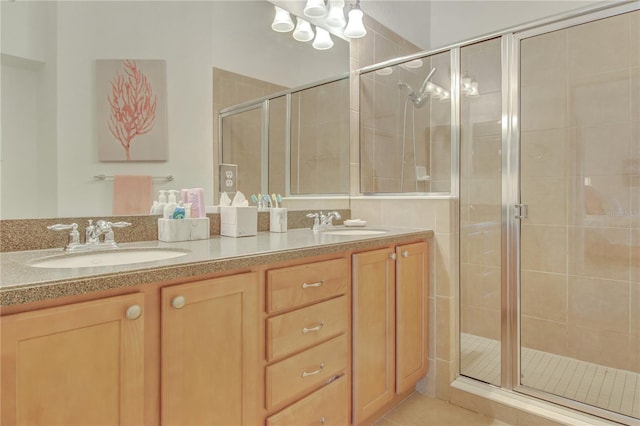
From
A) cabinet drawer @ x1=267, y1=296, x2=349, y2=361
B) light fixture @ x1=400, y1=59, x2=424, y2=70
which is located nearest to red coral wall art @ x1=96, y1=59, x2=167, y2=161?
cabinet drawer @ x1=267, y1=296, x2=349, y2=361

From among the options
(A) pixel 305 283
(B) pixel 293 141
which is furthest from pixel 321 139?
(A) pixel 305 283

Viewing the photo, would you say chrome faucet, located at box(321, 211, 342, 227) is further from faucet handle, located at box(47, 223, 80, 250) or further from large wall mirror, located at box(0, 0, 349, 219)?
faucet handle, located at box(47, 223, 80, 250)

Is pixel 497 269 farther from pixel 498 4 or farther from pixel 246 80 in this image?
pixel 498 4

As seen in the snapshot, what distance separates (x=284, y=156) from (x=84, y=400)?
149 cm

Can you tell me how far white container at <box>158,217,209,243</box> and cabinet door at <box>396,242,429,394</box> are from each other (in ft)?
2.83

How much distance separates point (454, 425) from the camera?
1.72m

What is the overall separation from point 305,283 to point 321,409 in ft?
1.56

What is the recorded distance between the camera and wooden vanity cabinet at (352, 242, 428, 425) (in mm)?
1489

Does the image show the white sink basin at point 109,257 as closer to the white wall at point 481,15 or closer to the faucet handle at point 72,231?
the faucet handle at point 72,231

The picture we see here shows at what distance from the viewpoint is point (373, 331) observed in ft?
5.10

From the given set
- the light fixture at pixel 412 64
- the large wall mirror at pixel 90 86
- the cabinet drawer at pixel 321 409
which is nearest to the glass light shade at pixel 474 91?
the light fixture at pixel 412 64

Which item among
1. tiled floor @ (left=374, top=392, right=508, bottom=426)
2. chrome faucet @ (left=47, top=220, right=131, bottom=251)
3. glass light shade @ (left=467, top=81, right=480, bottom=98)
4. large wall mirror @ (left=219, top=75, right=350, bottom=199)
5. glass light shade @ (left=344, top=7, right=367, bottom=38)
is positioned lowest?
tiled floor @ (left=374, top=392, right=508, bottom=426)

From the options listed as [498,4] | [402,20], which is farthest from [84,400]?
[498,4]

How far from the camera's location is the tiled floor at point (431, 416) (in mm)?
1734
